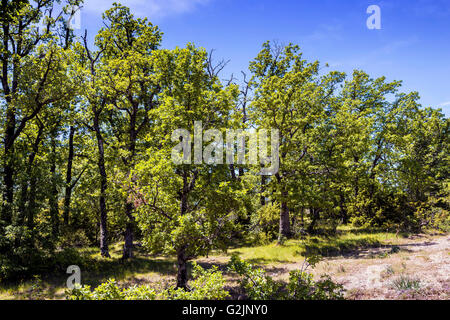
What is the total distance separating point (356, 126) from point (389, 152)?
28.0 feet

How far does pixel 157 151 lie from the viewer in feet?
29.6

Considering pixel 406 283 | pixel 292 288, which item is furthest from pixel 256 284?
pixel 406 283

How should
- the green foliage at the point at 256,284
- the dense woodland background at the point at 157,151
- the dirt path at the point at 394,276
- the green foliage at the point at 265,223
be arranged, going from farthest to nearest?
the green foliage at the point at 265,223, the dense woodland background at the point at 157,151, the dirt path at the point at 394,276, the green foliage at the point at 256,284

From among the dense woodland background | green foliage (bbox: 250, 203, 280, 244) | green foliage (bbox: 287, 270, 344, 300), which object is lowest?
green foliage (bbox: 250, 203, 280, 244)

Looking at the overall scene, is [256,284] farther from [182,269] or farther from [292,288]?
[182,269]

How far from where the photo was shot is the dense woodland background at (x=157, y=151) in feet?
28.9

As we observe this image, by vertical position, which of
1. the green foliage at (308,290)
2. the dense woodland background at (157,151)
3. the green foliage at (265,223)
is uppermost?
the dense woodland background at (157,151)

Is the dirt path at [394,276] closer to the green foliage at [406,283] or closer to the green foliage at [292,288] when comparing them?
the green foliage at [406,283]

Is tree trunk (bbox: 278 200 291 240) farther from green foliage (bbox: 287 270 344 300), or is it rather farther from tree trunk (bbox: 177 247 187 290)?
green foliage (bbox: 287 270 344 300)

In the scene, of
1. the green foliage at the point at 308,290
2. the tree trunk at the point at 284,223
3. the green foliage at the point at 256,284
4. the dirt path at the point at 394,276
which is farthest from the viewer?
the tree trunk at the point at 284,223

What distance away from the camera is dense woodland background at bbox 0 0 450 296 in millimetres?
8797

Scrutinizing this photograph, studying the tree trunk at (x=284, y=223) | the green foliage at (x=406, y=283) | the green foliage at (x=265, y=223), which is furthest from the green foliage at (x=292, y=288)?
the green foliage at (x=265, y=223)

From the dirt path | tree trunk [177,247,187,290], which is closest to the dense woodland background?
tree trunk [177,247,187,290]
